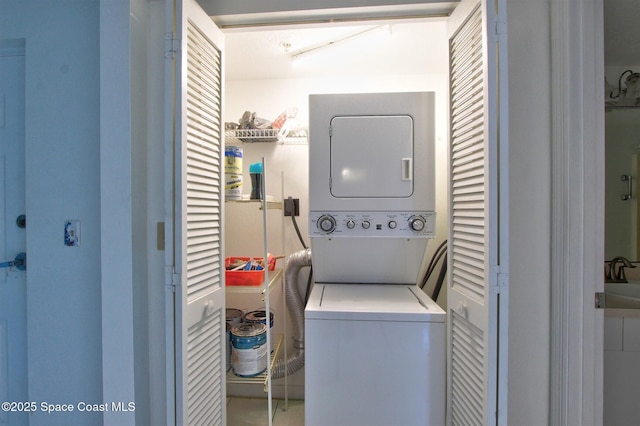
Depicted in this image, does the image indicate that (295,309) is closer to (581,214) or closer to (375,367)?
(375,367)

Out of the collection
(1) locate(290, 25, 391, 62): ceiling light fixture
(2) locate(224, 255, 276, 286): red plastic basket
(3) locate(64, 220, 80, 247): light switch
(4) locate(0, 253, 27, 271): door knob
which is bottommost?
(2) locate(224, 255, 276, 286): red plastic basket

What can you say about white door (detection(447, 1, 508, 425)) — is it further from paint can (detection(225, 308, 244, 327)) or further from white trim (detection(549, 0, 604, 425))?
paint can (detection(225, 308, 244, 327))

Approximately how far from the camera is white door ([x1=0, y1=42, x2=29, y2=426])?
5.64ft

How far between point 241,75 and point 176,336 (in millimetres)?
2264

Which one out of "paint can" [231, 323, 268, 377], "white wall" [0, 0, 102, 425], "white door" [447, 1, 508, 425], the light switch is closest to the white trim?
"white door" [447, 1, 508, 425]

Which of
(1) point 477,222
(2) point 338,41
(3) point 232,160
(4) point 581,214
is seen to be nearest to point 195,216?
(3) point 232,160

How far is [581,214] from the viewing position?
4.51 feet

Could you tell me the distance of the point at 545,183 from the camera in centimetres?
148

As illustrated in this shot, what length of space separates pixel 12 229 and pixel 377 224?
240 cm

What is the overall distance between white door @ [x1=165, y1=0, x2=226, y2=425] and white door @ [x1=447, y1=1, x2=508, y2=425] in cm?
144

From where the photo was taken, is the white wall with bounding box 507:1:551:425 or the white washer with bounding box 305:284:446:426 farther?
the white washer with bounding box 305:284:446:426

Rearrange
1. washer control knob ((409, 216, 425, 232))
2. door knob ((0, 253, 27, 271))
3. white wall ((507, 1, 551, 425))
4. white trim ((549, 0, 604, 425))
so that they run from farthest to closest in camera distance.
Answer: washer control knob ((409, 216, 425, 232))
door knob ((0, 253, 27, 271))
white wall ((507, 1, 551, 425))
white trim ((549, 0, 604, 425))

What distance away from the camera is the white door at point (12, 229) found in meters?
1.72

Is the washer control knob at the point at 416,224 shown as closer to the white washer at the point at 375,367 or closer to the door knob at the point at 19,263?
the white washer at the point at 375,367
